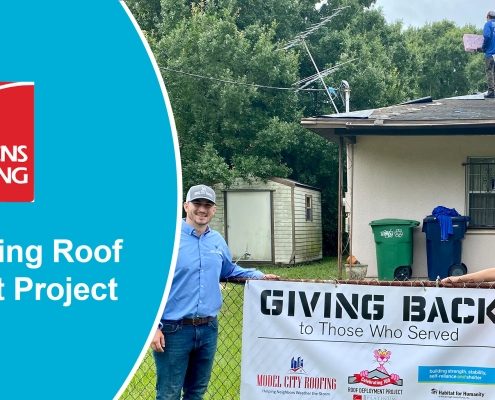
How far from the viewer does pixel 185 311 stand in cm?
403

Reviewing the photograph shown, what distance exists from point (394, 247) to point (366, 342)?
29.5 feet

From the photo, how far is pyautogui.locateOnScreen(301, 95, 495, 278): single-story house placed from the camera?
13.1 m

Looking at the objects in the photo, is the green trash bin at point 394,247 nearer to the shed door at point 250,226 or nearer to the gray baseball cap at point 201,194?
the shed door at point 250,226

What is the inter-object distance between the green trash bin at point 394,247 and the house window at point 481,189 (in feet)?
3.62

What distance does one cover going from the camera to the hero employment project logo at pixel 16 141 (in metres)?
1.06

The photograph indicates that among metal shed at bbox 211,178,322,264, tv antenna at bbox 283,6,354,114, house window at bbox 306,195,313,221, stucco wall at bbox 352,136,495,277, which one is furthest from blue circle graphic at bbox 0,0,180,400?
tv antenna at bbox 283,6,354,114

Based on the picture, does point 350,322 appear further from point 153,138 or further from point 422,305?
point 153,138

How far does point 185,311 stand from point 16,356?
117 inches

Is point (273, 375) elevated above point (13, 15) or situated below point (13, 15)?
below

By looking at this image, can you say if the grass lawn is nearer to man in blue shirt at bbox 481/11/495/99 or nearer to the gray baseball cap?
the gray baseball cap

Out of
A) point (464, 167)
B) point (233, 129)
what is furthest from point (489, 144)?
point (233, 129)

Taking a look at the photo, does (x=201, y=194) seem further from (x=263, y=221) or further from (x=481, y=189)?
(x=263, y=221)

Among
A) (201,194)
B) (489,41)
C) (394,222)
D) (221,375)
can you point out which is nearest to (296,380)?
(201,194)

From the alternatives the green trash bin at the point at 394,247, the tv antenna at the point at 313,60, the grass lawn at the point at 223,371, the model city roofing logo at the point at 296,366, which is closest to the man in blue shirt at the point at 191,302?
the model city roofing logo at the point at 296,366
